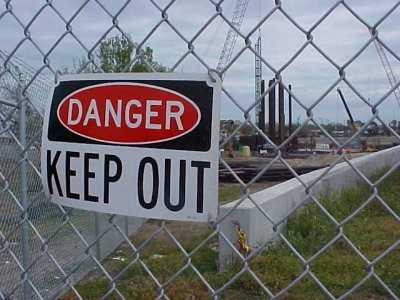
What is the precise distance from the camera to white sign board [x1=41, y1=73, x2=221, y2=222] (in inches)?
68.3

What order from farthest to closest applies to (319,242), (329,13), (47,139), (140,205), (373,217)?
(373,217) < (319,242) < (47,139) < (140,205) < (329,13)

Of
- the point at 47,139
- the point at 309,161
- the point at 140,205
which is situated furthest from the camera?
the point at 309,161

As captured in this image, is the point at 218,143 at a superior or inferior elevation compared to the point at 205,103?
inferior

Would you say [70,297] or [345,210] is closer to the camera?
[70,297]

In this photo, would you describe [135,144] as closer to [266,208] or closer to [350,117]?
[350,117]

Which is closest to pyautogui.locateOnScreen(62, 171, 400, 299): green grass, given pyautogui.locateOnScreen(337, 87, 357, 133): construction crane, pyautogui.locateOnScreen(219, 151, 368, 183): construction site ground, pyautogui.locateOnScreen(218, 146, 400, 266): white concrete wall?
pyautogui.locateOnScreen(218, 146, 400, 266): white concrete wall

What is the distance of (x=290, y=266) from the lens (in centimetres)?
477

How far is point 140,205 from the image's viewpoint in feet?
6.01

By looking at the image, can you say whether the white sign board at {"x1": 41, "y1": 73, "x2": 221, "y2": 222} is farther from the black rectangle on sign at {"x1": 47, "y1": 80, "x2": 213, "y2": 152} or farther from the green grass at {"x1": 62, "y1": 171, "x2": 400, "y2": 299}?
the green grass at {"x1": 62, "y1": 171, "x2": 400, "y2": 299}

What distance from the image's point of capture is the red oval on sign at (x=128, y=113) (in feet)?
5.80

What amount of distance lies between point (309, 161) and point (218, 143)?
1893 cm

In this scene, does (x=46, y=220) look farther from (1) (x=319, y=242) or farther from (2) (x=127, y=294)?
(1) (x=319, y=242)

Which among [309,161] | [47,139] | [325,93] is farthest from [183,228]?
[309,161]

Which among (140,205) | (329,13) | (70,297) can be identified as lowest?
(70,297)
